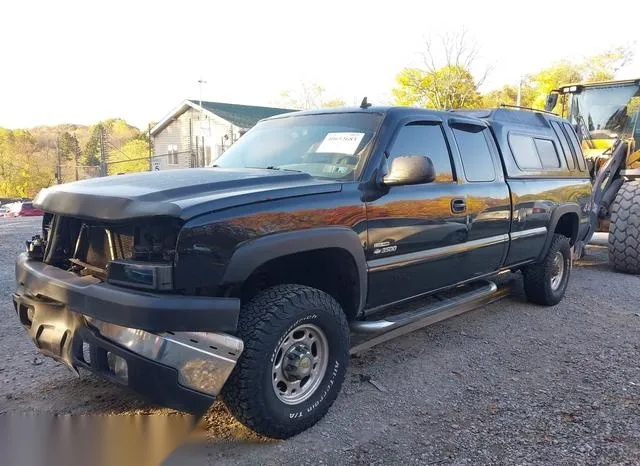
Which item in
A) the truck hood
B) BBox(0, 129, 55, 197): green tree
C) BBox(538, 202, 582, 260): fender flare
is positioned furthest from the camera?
BBox(0, 129, 55, 197): green tree

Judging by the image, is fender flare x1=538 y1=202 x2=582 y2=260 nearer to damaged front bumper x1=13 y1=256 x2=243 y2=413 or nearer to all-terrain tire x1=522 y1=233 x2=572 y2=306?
all-terrain tire x1=522 y1=233 x2=572 y2=306

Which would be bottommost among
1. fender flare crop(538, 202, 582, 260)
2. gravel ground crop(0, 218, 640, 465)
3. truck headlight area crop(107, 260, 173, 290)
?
gravel ground crop(0, 218, 640, 465)

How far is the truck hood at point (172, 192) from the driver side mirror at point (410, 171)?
0.41 m

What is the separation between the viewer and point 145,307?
244cm

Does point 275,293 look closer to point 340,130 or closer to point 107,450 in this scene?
point 107,450

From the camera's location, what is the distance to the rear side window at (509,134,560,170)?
16.9ft

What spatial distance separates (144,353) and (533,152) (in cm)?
445

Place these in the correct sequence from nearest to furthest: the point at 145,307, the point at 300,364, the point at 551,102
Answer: the point at 145,307, the point at 300,364, the point at 551,102

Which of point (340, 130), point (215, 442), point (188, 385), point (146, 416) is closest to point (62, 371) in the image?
point (146, 416)

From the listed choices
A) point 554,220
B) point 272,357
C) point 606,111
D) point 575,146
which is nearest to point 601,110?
point 606,111

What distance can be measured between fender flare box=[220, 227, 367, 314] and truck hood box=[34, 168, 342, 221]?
0.23 meters

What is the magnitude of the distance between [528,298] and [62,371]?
15.5 ft

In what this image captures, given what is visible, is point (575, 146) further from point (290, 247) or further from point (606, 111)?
point (290, 247)

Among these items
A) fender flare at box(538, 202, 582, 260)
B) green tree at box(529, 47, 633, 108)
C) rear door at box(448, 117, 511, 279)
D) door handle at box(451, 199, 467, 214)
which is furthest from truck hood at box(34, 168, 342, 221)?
green tree at box(529, 47, 633, 108)
